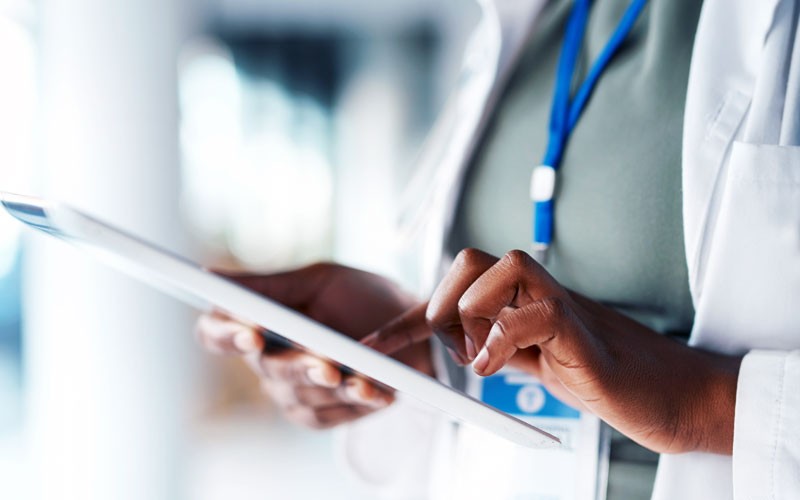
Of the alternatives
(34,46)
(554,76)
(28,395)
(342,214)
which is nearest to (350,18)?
(342,214)

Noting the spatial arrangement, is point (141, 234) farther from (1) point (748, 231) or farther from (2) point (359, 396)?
(1) point (748, 231)

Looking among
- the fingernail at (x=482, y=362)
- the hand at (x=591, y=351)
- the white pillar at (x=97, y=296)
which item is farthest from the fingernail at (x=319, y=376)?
the white pillar at (x=97, y=296)

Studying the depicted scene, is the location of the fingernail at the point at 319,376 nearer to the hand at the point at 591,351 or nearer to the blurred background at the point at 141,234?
the hand at the point at 591,351

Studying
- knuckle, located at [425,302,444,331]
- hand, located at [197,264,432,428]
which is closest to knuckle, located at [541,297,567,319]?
knuckle, located at [425,302,444,331]

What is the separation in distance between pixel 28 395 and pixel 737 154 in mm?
2265

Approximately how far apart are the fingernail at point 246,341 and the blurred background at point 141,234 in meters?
0.24

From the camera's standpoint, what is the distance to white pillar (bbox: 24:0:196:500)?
208cm

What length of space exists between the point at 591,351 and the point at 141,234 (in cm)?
217

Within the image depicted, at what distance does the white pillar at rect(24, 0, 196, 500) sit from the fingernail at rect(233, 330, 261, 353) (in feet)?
4.62

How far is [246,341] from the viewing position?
2.42 feet

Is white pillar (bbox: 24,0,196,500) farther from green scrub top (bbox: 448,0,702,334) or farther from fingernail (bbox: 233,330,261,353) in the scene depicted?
green scrub top (bbox: 448,0,702,334)

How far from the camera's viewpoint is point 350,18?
18.6ft

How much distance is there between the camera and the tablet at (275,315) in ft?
1.32

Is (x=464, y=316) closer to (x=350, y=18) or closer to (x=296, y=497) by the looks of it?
(x=296, y=497)
